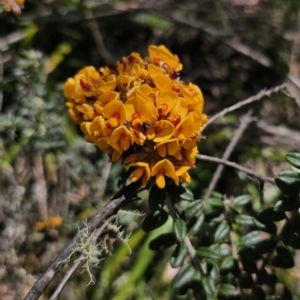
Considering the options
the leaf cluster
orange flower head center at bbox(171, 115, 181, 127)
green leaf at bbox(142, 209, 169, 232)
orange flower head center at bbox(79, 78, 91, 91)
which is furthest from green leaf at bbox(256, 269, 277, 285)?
orange flower head center at bbox(79, 78, 91, 91)

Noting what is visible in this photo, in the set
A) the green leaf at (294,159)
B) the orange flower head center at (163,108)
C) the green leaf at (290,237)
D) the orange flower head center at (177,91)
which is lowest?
the green leaf at (290,237)

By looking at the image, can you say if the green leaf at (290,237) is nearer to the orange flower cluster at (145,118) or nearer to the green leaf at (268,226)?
the green leaf at (268,226)

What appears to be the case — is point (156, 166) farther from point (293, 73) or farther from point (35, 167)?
point (293, 73)

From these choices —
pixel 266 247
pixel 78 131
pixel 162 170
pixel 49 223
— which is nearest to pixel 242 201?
pixel 266 247

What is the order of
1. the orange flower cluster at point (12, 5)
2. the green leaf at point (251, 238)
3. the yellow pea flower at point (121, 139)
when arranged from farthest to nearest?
the orange flower cluster at point (12, 5)
the green leaf at point (251, 238)
the yellow pea flower at point (121, 139)

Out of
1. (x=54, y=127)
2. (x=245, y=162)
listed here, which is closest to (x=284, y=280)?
(x=245, y=162)

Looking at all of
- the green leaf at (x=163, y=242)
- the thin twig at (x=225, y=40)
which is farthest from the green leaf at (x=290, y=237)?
the thin twig at (x=225, y=40)

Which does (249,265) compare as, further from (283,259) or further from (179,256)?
(179,256)

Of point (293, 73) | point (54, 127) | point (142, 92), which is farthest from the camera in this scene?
point (293, 73)
